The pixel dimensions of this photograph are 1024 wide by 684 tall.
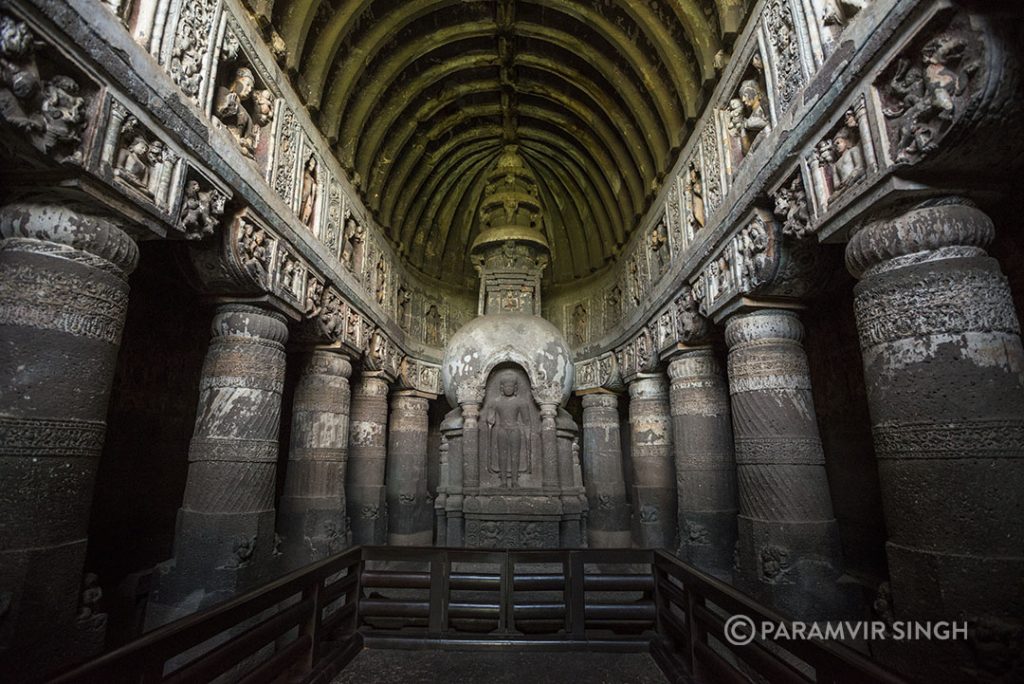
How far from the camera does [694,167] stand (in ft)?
24.4

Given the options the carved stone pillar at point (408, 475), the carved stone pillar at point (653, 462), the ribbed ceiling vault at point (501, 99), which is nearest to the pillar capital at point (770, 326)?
the ribbed ceiling vault at point (501, 99)

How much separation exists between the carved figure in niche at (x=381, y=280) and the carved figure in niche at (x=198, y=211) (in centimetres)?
534

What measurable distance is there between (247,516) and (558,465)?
4.81m

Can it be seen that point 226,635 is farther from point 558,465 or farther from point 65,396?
point 558,465

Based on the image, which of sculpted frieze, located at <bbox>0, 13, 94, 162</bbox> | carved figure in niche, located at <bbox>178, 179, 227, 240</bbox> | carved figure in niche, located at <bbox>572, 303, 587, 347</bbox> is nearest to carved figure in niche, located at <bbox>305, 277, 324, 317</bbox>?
carved figure in niche, located at <bbox>178, 179, 227, 240</bbox>

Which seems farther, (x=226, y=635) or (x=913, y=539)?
(x=226, y=635)

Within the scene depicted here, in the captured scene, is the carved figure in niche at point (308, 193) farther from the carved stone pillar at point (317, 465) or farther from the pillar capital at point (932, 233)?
the pillar capital at point (932, 233)

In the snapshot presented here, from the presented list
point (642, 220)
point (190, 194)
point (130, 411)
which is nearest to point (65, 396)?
point (190, 194)

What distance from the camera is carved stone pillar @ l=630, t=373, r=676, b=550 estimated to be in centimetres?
869

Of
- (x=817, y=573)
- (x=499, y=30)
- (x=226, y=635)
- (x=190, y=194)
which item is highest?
(x=499, y=30)

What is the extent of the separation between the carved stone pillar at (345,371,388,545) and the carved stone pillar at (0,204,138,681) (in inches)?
221

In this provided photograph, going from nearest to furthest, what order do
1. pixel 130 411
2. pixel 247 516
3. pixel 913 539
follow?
pixel 913 539 < pixel 247 516 < pixel 130 411

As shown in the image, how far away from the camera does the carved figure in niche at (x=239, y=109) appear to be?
5273 mm

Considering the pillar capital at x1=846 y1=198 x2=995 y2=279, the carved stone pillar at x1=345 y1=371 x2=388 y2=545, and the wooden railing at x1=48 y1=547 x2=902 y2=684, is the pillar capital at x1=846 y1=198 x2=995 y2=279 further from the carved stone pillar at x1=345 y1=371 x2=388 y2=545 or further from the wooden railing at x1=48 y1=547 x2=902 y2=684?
the carved stone pillar at x1=345 y1=371 x2=388 y2=545
